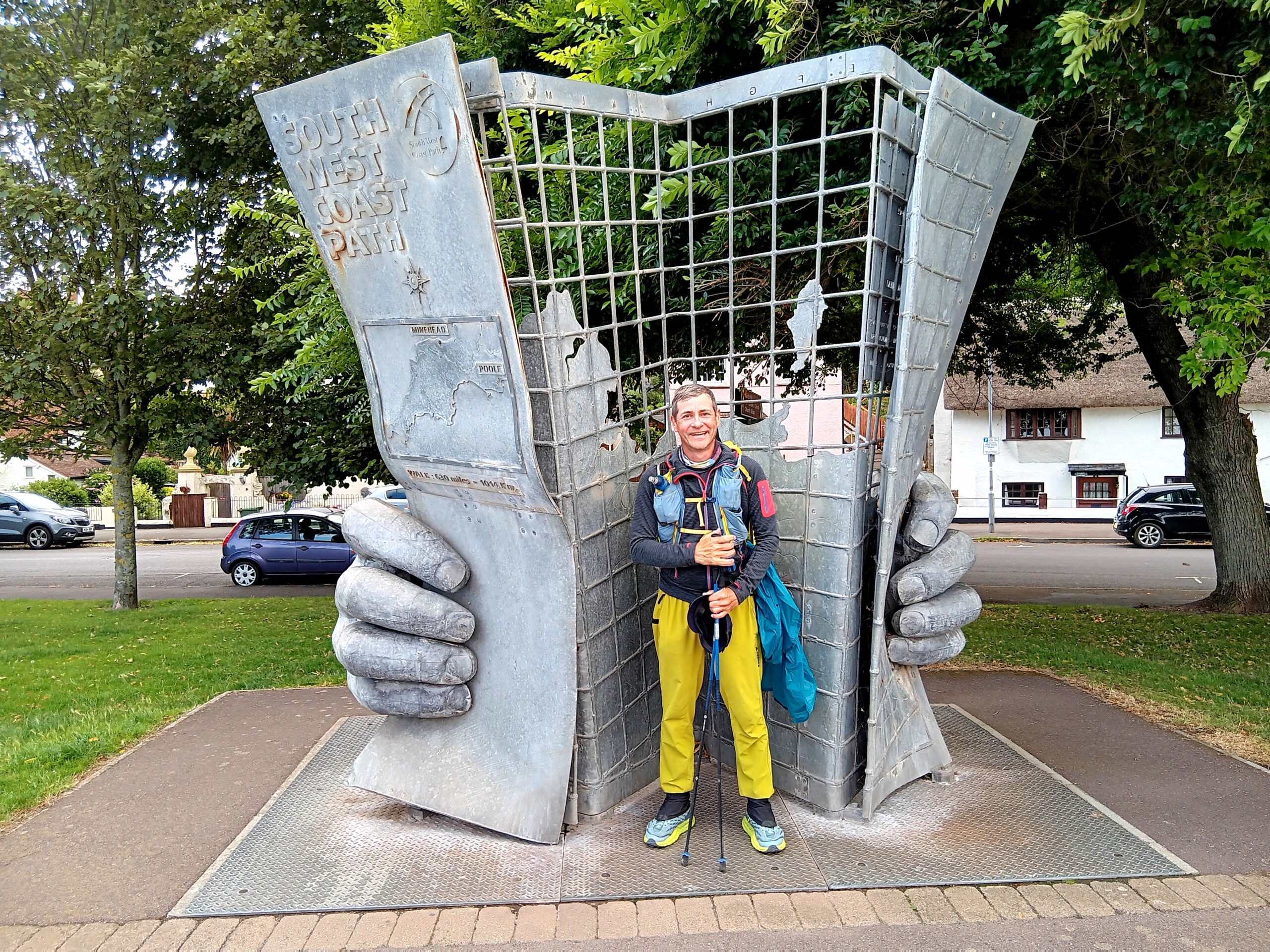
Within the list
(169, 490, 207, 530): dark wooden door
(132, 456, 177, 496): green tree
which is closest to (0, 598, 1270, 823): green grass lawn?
(169, 490, 207, 530): dark wooden door

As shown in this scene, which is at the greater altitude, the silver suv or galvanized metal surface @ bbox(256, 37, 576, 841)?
galvanized metal surface @ bbox(256, 37, 576, 841)

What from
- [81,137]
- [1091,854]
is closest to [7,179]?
[81,137]

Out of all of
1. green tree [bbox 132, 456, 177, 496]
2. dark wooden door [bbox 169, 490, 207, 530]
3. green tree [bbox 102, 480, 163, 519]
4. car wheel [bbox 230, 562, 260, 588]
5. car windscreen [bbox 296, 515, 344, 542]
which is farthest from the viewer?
green tree [bbox 132, 456, 177, 496]

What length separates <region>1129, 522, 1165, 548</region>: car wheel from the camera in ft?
73.3

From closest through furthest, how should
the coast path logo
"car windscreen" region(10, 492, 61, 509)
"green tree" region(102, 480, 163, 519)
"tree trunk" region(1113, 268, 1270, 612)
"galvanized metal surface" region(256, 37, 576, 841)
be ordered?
the coast path logo → "galvanized metal surface" region(256, 37, 576, 841) → "tree trunk" region(1113, 268, 1270, 612) → "car windscreen" region(10, 492, 61, 509) → "green tree" region(102, 480, 163, 519)

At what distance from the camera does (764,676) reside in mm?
4207

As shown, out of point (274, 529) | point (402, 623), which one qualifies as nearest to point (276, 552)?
point (274, 529)

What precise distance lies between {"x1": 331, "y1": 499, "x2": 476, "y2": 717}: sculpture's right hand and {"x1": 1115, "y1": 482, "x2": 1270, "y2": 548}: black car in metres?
21.7

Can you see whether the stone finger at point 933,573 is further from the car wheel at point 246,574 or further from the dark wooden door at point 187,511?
the dark wooden door at point 187,511

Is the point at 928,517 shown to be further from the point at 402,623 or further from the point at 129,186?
the point at 129,186

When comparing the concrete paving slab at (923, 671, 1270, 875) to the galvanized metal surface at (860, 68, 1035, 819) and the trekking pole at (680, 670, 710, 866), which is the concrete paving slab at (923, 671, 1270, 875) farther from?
the trekking pole at (680, 670, 710, 866)

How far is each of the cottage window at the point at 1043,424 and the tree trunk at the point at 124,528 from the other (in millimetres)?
24895

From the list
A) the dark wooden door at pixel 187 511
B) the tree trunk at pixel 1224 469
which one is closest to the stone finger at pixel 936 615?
the tree trunk at pixel 1224 469

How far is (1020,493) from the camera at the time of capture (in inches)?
1219
